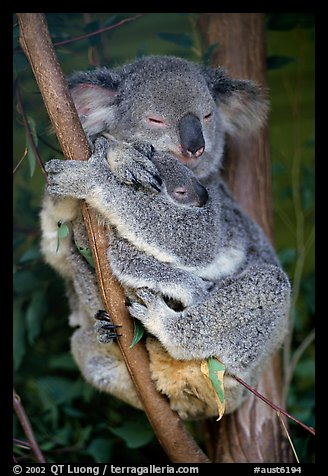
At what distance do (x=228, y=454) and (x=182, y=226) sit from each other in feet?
4.54

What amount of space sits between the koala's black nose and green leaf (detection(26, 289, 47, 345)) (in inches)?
52.4

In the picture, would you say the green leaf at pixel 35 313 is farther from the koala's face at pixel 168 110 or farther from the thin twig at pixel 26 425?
the koala's face at pixel 168 110

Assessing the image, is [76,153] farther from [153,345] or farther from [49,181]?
[153,345]

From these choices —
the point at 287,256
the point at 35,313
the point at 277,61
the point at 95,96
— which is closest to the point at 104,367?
the point at 35,313

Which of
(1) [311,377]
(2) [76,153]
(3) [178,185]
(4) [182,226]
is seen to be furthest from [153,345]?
(1) [311,377]

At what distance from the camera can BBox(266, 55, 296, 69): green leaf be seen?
3.59m

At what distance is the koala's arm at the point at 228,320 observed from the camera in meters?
2.49

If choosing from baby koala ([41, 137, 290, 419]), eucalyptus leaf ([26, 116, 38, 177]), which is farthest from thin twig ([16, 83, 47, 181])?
baby koala ([41, 137, 290, 419])

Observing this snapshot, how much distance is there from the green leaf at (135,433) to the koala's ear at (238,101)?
1.61 metres

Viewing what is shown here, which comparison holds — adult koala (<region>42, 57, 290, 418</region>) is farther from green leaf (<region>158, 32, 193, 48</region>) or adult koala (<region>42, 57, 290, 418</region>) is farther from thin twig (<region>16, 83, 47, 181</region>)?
green leaf (<region>158, 32, 193, 48</region>)

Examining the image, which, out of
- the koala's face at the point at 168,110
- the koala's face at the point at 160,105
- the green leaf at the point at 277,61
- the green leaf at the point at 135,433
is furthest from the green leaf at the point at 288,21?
the green leaf at the point at 135,433

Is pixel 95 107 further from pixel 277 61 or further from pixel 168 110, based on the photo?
pixel 277 61

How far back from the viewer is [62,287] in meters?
3.56

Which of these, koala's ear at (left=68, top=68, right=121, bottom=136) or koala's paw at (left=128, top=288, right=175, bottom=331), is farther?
koala's ear at (left=68, top=68, right=121, bottom=136)
